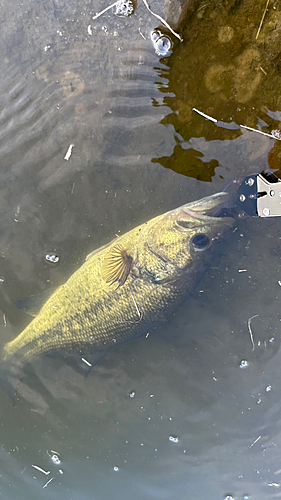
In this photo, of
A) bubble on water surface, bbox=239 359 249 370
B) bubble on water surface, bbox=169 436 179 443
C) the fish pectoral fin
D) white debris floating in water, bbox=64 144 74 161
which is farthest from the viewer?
bubble on water surface, bbox=169 436 179 443

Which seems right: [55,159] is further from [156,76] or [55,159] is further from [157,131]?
[156,76]

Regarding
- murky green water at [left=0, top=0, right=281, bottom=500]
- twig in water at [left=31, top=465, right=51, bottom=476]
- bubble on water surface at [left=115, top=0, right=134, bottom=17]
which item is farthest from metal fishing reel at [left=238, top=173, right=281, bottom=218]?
twig in water at [left=31, top=465, right=51, bottom=476]

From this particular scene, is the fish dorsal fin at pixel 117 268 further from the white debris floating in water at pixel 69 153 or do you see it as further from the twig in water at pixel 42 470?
the twig in water at pixel 42 470

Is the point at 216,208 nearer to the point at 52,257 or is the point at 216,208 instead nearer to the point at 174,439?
the point at 52,257

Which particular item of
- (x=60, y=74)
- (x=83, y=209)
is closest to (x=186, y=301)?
(x=83, y=209)

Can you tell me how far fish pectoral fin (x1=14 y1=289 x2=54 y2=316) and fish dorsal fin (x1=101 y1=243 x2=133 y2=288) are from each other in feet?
2.60

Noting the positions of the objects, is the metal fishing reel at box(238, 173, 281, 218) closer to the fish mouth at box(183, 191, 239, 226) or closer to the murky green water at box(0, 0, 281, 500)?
the fish mouth at box(183, 191, 239, 226)

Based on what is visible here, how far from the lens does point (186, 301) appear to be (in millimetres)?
3105

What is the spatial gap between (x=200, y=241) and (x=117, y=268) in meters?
0.85

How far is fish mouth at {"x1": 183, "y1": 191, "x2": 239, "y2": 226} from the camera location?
8.48 feet

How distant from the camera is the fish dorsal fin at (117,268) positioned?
2684mm

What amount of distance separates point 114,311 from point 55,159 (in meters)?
1.70

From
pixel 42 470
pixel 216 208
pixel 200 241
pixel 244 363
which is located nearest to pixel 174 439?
pixel 244 363

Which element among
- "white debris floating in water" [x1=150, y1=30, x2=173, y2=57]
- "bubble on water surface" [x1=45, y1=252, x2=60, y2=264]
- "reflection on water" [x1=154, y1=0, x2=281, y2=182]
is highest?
"white debris floating in water" [x1=150, y1=30, x2=173, y2=57]
